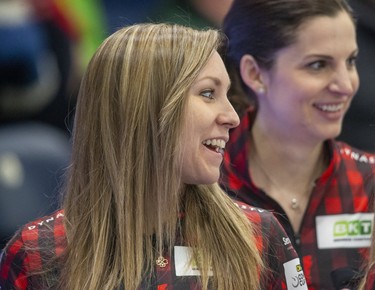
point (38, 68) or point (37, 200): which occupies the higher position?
point (38, 68)

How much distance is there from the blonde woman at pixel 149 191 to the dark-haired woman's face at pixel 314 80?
87 cm

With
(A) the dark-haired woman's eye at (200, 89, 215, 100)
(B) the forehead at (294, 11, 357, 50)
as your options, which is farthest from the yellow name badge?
(B) the forehead at (294, 11, 357, 50)

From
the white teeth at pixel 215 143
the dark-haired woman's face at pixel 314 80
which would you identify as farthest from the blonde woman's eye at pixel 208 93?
the dark-haired woman's face at pixel 314 80

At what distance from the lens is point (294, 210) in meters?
3.67

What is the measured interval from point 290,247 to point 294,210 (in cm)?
75

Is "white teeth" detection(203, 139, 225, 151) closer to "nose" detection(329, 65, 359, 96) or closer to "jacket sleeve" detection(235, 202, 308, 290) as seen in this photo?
"jacket sleeve" detection(235, 202, 308, 290)

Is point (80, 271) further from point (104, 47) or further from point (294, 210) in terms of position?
point (294, 210)

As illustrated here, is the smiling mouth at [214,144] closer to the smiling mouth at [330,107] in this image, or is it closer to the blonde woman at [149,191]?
the blonde woman at [149,191]

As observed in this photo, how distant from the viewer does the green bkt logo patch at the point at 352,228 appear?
11.8ft

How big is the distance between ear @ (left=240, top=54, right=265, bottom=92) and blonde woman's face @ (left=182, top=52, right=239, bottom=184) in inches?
38.7

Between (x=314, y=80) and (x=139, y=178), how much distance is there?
3.51 ft

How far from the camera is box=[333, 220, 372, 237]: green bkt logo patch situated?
3594 mm

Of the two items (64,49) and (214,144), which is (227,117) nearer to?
(214,144)

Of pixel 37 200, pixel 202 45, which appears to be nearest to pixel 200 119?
pixel 202 45
